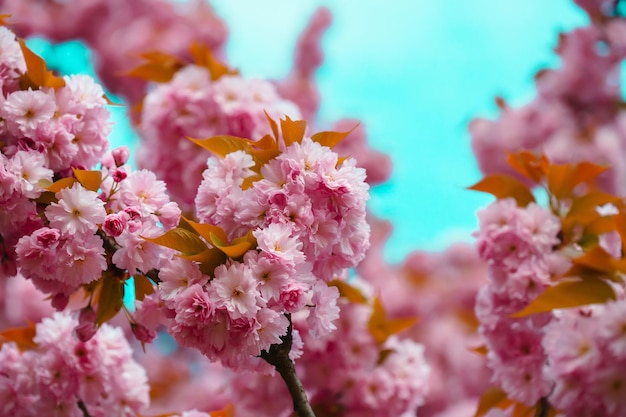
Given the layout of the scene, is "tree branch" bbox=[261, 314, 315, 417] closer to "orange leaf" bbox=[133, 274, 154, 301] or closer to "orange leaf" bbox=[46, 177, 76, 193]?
"orange leaf" bbox=[133, 274, 154, 301]

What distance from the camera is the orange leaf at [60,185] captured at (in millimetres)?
878

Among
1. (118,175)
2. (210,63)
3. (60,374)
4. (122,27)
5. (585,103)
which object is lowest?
(60,374)

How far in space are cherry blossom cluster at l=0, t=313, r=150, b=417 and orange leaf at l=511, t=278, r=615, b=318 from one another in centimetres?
60

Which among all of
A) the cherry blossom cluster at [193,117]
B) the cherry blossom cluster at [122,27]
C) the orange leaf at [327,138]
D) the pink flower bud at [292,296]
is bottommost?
the pink flower bud at [292,296]

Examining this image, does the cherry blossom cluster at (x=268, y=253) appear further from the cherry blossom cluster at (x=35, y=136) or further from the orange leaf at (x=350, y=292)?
the orange leaf at (x=350, y=292)

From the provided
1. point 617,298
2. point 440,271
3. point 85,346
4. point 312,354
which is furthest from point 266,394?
point 440,271

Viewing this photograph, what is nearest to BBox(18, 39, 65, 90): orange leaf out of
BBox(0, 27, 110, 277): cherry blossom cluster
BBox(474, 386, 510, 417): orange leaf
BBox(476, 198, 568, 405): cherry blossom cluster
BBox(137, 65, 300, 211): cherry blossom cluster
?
BBox(0, 27, 110, 277): cherry blossom cluster

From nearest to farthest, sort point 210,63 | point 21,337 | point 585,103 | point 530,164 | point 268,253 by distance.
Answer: point 268,253, point 21,337, point 530,164, point 210,63, point 585,103

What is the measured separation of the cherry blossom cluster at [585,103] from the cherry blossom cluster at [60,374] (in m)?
2.03

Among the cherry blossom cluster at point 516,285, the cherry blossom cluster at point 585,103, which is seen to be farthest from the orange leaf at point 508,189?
the cherry blossom cluster at point 585,103

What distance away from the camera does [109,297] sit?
37.9 inches

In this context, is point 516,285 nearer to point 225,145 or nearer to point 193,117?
point 225,145

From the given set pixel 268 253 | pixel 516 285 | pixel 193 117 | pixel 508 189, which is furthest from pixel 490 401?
pixel 193 117

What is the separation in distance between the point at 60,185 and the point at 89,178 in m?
0.03
